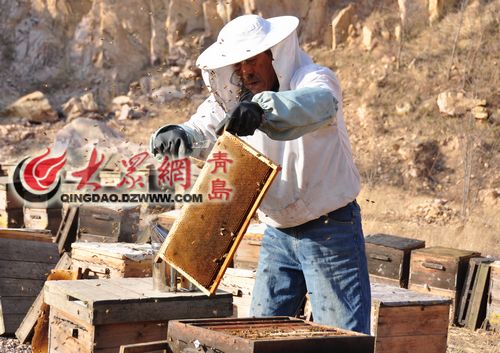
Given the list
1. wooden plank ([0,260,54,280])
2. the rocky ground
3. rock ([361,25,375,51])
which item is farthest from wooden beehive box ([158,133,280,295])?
rock ([361,25,375,51])

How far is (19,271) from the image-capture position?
5.04 metres

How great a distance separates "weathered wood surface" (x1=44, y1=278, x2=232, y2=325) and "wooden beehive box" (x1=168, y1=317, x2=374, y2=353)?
2.46 feet

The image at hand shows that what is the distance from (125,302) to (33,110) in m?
14.8

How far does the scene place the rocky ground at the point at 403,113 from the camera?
1127 cm

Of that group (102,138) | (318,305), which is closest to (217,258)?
(318,305)

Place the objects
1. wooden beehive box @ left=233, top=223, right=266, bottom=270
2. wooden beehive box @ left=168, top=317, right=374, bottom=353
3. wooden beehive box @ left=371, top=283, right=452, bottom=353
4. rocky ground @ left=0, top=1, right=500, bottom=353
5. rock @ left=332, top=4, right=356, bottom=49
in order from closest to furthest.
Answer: wooden beehive box @ left=168, top=317, right=374, bottom=353 → wooden beehive box @ left=371, top=283, right=452, bottom=353 → wooden beehive box @ left=233, top=223, right=266, bottom=270 → rocky ground @ left=0, top=1, right=500, bottom=353 → rock @ left=332, top=4, right=356, bottom=49

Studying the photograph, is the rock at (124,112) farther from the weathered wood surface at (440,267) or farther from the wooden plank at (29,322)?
the wooden plank at (29,322)

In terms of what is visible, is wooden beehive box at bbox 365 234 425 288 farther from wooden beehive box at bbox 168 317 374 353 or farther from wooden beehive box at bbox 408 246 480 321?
wooden beehive box at bbox 168 317 374 353

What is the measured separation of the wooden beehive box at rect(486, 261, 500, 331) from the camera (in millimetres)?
5730

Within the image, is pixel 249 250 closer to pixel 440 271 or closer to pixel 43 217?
pixel 440 271

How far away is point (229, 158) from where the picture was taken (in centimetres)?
225

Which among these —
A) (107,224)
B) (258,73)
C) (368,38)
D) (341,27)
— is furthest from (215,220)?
(341,27)

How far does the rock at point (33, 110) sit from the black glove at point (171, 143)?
1483cm

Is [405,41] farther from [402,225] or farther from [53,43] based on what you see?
[53,43]
